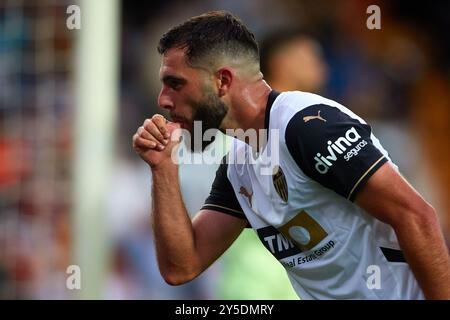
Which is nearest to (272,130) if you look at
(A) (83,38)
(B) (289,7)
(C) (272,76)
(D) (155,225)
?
(D) (155,225)

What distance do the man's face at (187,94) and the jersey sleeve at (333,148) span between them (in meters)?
0.45

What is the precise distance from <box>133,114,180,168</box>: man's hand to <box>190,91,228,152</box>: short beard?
0.11m

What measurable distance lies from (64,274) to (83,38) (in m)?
1.75

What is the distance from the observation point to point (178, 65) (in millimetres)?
3750

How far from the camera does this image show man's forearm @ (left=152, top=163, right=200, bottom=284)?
3867mm

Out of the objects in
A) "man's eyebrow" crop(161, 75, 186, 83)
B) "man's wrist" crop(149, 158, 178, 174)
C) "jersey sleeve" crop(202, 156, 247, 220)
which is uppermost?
"man's eyebrow" crop(161, 75, 186, 83)

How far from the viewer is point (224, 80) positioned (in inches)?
151

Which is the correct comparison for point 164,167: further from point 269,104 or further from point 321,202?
point 321,202
